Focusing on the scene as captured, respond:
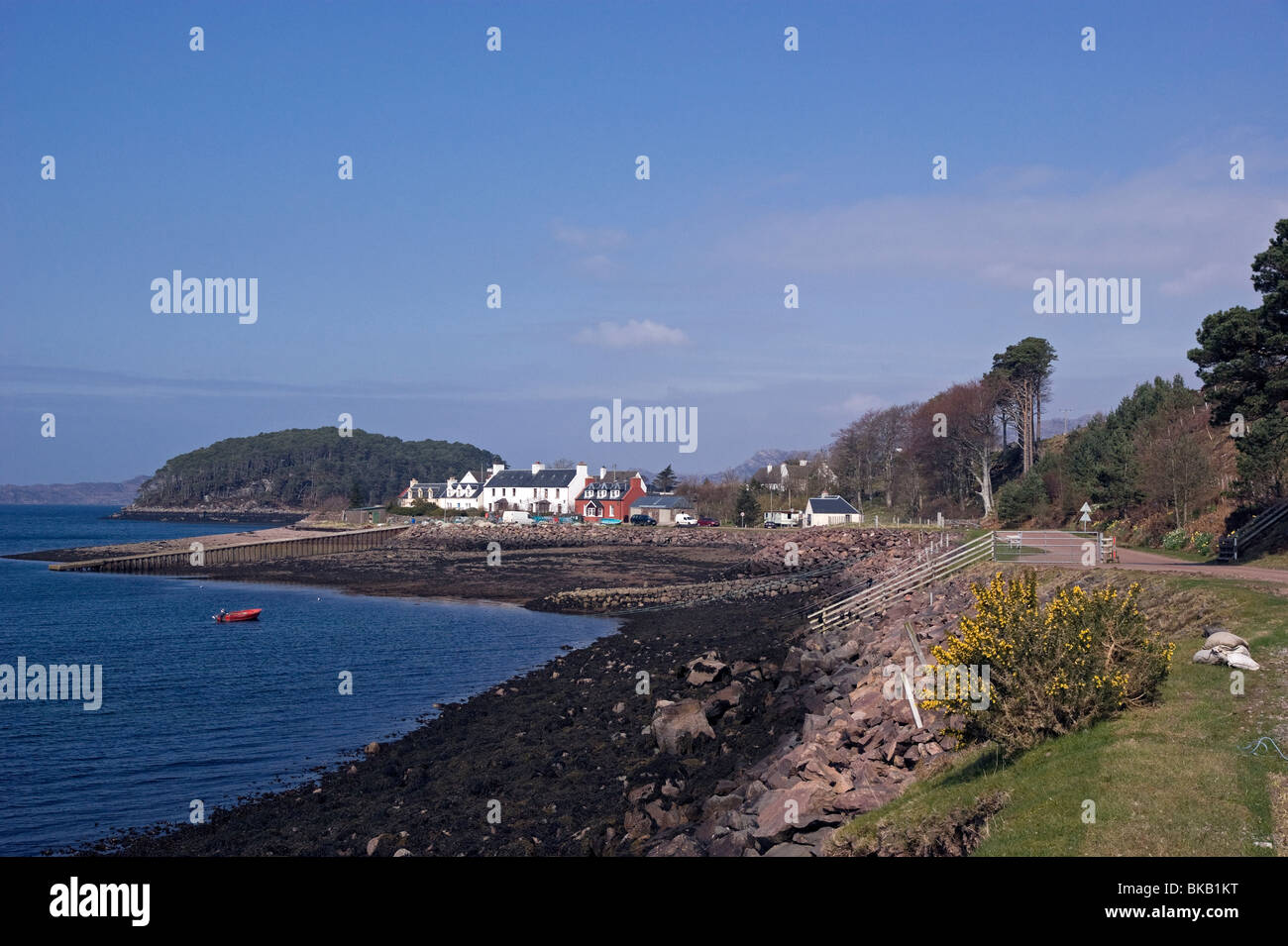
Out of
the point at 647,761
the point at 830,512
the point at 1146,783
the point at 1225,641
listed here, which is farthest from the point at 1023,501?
the point at 1146,783

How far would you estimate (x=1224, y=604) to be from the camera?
59.2 ft

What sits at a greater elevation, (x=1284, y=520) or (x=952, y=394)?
(x=952, y=394)

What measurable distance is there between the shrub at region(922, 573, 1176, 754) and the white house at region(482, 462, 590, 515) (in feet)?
424

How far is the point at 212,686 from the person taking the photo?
1309 inches

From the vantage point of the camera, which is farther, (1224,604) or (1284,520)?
(1284,520)

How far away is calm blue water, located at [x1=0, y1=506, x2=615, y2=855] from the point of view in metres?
21.7

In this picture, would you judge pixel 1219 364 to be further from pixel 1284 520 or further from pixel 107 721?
pixel 107 721

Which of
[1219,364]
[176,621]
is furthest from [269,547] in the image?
[1219,364]

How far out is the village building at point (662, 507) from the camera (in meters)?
125

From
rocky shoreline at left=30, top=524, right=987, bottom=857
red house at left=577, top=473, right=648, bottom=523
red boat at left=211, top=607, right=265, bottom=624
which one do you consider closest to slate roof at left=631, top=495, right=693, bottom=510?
red house at left=577, top=473, right=648, bottom=523

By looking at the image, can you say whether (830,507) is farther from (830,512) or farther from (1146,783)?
(1146,783)

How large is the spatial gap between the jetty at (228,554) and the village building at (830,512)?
49410mm

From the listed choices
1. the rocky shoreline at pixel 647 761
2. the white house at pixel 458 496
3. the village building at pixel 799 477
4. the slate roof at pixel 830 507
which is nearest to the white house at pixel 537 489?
the white house at pixel 458 496
